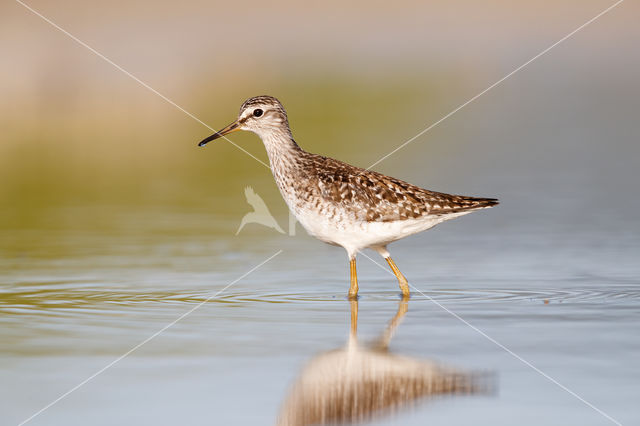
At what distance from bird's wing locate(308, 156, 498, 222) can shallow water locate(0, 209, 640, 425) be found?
2.43ft

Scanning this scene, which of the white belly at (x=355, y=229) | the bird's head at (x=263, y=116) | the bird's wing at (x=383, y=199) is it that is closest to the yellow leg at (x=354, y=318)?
the white belly at (x=355, y=229)

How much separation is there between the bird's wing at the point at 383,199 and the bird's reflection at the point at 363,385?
3177 millimetres

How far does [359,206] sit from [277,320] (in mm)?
2311

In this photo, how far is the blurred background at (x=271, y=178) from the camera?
9.34 meters

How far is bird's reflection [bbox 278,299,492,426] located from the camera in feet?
24.5

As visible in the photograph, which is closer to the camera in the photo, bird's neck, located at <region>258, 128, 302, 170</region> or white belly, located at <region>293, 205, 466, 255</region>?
white belly, located at <region>293, 205, 466, 255</region>

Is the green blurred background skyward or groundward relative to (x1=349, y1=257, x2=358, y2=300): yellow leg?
skyward

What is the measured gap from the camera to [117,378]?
821cm

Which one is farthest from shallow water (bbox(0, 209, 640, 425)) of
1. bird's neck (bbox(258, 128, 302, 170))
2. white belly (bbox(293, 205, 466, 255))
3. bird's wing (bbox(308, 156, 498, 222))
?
bird's neck (bbox(258, 128, 302, 170))

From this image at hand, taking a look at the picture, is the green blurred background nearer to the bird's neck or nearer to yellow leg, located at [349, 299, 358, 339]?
the bird's neck

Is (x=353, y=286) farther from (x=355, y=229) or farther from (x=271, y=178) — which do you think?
(x=271, y=178)

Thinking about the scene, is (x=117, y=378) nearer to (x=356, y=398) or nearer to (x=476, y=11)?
(x=356, y=398)

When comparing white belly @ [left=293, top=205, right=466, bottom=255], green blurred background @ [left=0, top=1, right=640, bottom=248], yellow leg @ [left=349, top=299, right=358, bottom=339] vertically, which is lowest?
yellow leg @ [left=349, top=299, right=358, bottom=339]

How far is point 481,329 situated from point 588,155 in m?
12.4
